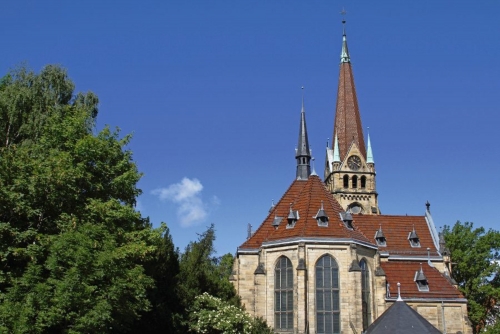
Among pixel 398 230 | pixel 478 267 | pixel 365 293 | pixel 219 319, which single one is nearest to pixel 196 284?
pixel 219 319

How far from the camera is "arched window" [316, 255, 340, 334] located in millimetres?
35094

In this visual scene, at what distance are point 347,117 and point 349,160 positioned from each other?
594cm

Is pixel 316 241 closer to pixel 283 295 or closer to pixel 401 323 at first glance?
pixel 283 295

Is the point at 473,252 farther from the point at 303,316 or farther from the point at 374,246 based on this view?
the point at 303,316

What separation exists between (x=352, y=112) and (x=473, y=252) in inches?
1000

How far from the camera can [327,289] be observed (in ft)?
117

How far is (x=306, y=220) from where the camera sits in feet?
123

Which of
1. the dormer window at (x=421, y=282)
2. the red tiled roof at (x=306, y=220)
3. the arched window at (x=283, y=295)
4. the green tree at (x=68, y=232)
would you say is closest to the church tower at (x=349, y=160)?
the dormer window at (x=421, y=282)

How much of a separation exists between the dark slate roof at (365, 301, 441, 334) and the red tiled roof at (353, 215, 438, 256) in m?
13.1

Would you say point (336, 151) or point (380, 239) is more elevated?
point (336, 151)

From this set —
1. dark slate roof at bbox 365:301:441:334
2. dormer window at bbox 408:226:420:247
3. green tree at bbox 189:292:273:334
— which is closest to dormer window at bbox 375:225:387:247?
dormer window at bbox 408:226:420:247

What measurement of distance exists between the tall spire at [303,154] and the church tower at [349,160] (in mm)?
21816

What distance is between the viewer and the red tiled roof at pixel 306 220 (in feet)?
121

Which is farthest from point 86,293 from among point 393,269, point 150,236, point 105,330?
point 393,269
